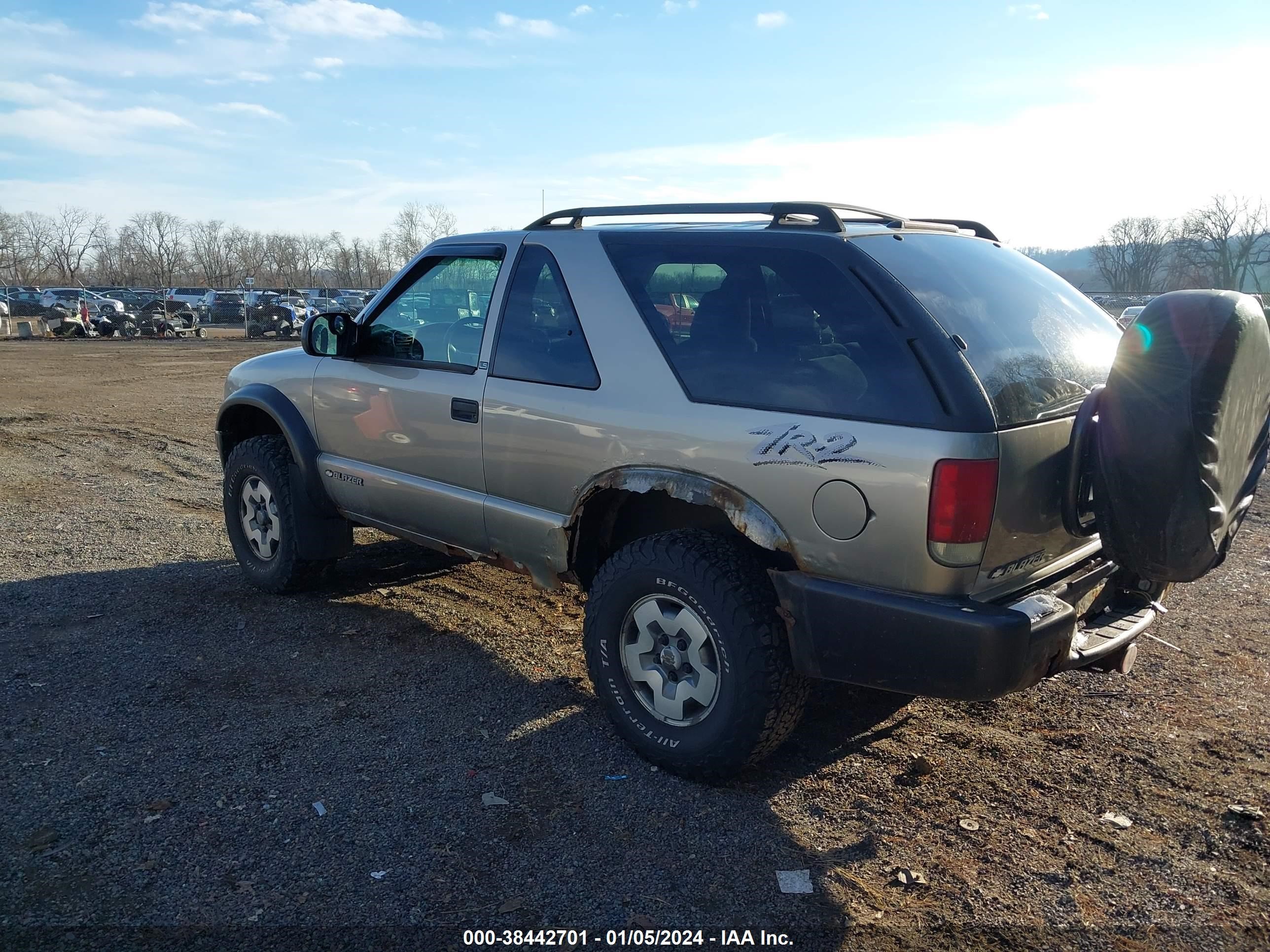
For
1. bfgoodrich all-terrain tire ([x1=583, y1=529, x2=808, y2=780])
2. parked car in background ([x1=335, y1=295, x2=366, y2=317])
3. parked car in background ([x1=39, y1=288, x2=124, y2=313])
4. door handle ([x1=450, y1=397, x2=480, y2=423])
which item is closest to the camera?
bfgoodrich all-terrain tire ([x1=583, y1=529, x2=808, y2=780])

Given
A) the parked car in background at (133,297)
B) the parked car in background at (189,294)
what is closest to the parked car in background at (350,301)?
the parked car in background at (189,294)

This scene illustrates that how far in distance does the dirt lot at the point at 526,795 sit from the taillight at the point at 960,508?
3.33ft

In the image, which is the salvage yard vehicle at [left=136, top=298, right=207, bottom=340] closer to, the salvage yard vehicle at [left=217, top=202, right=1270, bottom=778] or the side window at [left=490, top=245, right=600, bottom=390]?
the side window at [left=490, top=245, right=600, bottom=390]

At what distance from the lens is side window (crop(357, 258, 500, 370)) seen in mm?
4297

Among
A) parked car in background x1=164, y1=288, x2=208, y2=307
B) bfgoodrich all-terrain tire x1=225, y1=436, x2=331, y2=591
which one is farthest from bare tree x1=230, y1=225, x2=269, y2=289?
bfgoodrich all-terrain tire x1=225, y1=436, x2=331, y2=591

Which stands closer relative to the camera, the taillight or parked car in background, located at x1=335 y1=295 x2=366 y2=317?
the taillight

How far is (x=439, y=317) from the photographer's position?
4.53 meters

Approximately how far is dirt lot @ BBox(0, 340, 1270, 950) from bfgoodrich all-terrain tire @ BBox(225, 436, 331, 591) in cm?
19

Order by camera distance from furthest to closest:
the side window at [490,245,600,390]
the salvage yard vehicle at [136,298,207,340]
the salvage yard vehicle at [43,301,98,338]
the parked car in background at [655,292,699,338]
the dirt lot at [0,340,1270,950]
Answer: the salvage yard vehicle at [136,298,207,340] → the salvage yard vehicle at [43,301,98,338] → the side window at [490,245,600,390] → the parked car in background at [655,292,699,338] → the dirt lot at [0,340,1270,950]

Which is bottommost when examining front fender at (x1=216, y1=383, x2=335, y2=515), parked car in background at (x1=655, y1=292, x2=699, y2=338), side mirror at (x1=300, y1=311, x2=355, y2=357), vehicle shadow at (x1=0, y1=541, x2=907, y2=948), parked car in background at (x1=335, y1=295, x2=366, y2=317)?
vehicle shadow at (x1=0, y1=541, x2=907, y2=948)

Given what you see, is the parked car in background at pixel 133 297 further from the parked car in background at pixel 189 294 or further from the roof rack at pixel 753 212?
the roof rack at pixel 753 212

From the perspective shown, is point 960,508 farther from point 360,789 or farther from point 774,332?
point 360,789

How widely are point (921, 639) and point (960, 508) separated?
1.37 feet

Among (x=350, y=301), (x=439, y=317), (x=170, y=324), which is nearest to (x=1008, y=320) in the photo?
(x=439, y=317)
